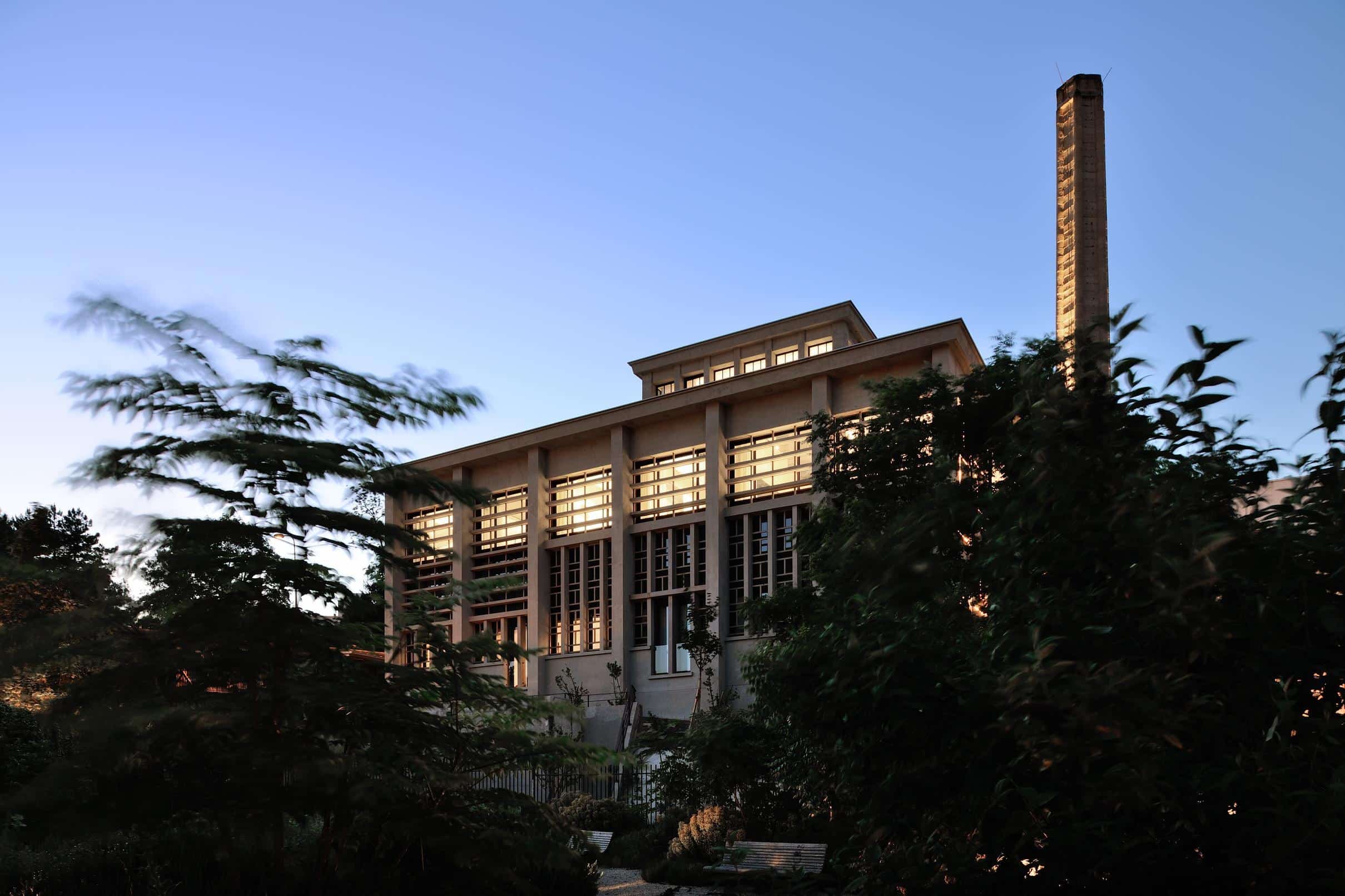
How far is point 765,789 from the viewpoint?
1271 cm

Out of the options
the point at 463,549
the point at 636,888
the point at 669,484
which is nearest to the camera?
Answer: the point at 636,888

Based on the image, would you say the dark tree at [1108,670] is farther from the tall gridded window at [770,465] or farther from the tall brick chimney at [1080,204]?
the tall brick chimney at [1080,204]

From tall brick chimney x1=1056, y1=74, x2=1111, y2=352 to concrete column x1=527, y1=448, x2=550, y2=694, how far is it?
52.8ft

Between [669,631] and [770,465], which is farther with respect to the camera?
[669,631]

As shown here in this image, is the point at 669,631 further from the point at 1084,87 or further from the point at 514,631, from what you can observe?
the point at 1084,87

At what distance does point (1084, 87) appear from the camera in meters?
32.2

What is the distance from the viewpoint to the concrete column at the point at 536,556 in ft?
104

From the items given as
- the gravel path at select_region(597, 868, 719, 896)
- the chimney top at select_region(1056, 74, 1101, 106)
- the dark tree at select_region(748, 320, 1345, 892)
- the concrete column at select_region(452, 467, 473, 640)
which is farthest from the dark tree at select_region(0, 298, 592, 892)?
the chimney top at select_region(1056, 74, 1101, 106)

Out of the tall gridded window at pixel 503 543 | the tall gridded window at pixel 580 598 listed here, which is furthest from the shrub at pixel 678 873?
the tall gridded window at pixel 503 543

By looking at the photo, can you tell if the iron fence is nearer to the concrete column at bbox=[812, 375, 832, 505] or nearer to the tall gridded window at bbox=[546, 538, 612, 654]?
the tall gridded window at bbox=[546, 538, 612, 654]

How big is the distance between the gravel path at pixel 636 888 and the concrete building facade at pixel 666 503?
1104cm

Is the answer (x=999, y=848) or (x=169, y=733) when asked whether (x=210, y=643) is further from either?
(x=999, y=848)

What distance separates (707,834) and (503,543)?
61.4 ft

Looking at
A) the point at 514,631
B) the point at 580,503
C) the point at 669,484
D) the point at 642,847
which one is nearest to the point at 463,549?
the point at 514,631
